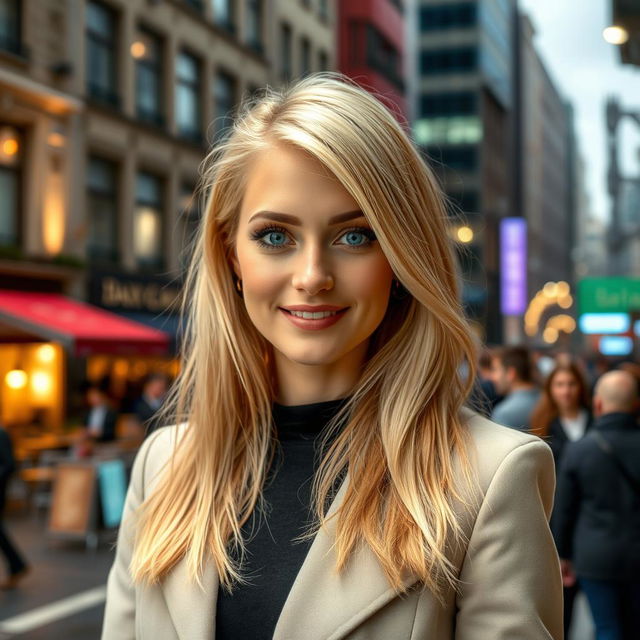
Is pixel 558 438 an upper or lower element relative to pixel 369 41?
lower

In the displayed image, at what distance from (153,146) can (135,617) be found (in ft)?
74.8

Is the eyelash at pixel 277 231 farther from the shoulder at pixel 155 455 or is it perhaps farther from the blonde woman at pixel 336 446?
the shoulder at pixel 155 455

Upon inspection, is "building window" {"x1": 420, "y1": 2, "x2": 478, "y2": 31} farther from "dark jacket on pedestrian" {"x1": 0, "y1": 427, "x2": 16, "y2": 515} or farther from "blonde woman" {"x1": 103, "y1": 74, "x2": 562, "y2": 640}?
"blonde woman" {"x1": 103, "y1": 74, "x2": 562, "y2": 640}

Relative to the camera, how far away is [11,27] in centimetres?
1875

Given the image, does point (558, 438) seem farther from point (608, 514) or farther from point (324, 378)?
point (324, 378)

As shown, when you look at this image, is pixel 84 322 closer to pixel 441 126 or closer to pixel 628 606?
pixel 628 606

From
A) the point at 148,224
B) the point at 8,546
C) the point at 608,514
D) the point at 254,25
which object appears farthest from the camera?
the point at 254,25

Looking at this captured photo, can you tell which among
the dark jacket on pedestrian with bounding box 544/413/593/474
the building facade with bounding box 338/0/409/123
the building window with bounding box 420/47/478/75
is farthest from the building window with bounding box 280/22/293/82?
the building window with bounding box 420/47/478/75

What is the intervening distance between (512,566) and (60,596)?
7.67 metres

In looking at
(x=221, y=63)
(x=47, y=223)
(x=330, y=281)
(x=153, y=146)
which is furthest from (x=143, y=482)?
(x=221, y=63)

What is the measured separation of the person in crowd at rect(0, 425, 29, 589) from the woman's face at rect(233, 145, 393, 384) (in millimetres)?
7761

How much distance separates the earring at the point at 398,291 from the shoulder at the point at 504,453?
35cm

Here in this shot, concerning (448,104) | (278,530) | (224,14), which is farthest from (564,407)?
(448,104)

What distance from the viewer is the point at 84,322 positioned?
1828cm
